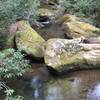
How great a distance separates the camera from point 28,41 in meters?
12.6

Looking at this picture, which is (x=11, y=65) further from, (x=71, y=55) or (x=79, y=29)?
(x=79, y=29)

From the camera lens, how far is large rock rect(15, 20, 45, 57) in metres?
11.8

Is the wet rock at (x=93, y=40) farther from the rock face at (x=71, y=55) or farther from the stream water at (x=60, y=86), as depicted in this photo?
the stream water at (x=60, y=86)

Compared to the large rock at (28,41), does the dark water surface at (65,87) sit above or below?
below

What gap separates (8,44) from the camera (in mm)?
12758

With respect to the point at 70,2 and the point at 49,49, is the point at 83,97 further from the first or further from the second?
the point at 70,2

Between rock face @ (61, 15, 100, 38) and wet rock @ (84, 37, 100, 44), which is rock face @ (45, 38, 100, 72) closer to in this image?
wet rock @ (84, 37, 100, 44)

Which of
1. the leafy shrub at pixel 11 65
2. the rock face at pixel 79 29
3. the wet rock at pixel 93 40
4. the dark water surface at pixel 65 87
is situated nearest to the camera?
the leafy shrub at pixel 11 65

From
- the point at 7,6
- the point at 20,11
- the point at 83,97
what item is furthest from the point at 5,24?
the point at 83,97

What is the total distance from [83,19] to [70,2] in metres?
2.55

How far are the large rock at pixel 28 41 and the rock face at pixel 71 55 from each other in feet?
2.24

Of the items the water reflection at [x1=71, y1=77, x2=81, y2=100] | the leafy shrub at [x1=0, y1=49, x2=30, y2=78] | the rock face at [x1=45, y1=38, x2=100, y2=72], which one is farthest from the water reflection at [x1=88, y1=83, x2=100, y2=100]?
the leafy shrub at [x1=0, y1=49, x2=30, y2=78]

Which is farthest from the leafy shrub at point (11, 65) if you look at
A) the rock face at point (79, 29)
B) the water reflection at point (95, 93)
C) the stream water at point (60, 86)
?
the rock face at point (79, 29)

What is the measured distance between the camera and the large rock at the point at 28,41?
11.8 meters
